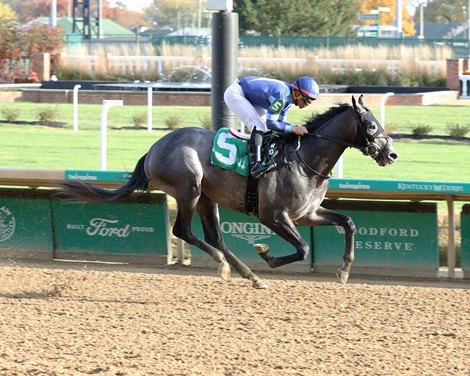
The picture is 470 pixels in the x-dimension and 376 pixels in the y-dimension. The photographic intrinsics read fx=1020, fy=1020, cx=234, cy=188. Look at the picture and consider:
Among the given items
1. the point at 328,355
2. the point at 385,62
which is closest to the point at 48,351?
the point at 328,355

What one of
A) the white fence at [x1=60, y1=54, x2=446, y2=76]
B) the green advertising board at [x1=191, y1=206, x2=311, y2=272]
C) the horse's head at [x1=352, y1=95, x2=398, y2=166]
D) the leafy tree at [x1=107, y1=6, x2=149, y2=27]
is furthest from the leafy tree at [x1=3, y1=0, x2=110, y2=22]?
the horse's head at [x1=352, y1=95, x2=398, y2=166]

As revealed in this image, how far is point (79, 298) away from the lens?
8.02 meters

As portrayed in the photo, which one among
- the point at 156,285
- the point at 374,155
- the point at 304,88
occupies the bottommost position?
the point at 156,285

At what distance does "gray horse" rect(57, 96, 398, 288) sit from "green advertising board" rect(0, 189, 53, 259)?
1.99m

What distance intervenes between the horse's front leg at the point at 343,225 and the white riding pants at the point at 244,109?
801 millimetres

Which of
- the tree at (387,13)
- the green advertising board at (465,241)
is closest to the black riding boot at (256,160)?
the green advertising board at (465,241)

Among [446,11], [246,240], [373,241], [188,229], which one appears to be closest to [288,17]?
[246,240]

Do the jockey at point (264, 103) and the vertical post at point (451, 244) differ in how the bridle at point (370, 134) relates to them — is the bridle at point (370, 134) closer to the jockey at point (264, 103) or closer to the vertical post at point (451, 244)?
the jockey at point (264, 103)

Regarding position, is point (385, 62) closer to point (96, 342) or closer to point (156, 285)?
point (156, 285)

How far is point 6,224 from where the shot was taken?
1013cm

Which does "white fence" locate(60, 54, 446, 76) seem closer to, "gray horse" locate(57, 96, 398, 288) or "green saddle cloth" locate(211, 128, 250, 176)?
"gray horse" locate(57, 96, 398, 288)

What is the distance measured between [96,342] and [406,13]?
90010 mm

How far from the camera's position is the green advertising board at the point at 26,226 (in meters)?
10.0

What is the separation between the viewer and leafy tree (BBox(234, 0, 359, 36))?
47.6 m
